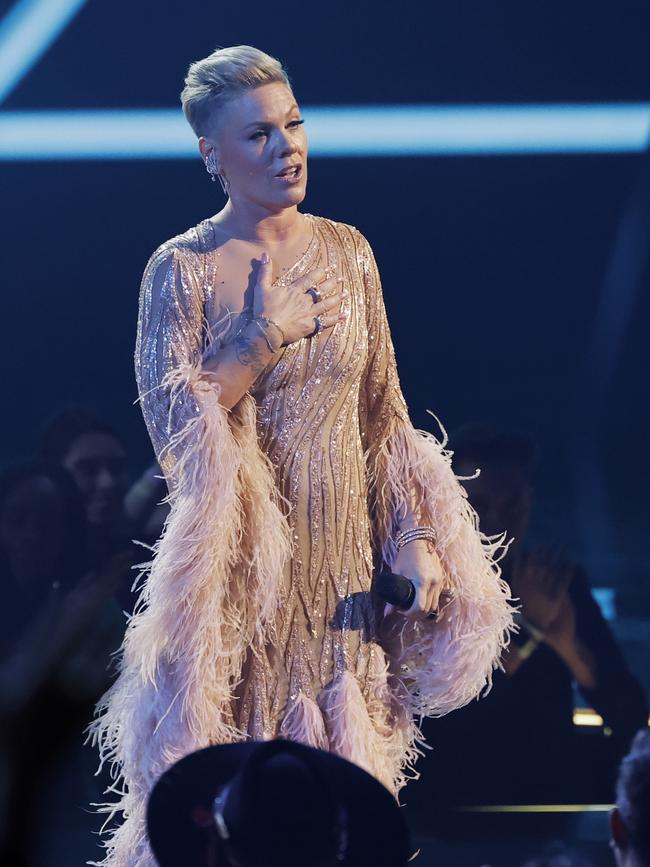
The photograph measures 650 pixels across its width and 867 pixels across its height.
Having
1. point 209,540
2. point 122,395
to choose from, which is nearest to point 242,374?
point 209,540

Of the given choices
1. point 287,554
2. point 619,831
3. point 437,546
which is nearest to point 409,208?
point 437,546

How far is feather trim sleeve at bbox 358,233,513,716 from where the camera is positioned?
6.06ft

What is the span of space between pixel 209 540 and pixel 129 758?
31 centimetres

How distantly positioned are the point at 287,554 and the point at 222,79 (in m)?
0.64

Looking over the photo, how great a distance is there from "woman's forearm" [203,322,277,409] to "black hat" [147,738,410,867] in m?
0.60

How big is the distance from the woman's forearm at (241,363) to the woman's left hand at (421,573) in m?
0.32

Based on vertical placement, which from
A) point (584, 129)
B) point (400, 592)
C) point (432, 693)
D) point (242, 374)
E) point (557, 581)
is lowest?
point (557, 581)

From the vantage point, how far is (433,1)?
2822 millimetres

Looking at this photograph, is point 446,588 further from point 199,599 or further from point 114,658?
point 114,658

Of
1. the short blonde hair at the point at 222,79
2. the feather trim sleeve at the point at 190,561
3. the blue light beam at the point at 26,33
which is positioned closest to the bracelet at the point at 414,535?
the feather trim sleeve at the point at 190,561

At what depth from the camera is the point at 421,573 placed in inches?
70.6

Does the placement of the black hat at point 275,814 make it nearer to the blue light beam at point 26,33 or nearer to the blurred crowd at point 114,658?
the blurred crowd at point 114,658

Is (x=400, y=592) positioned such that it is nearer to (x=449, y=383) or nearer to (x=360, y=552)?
(x=360, y=552)

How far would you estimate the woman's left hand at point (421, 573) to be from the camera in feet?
5.81
